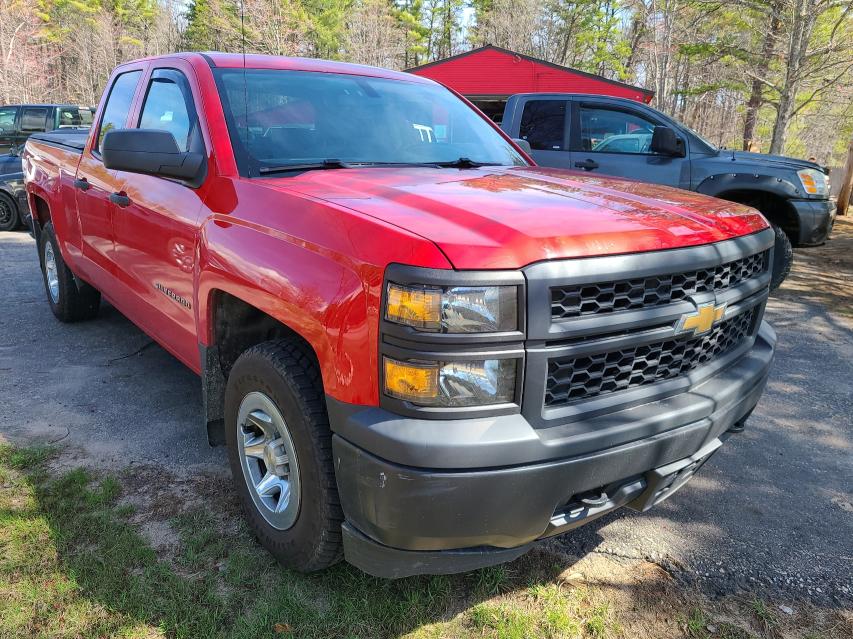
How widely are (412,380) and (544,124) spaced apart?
6.32 metres

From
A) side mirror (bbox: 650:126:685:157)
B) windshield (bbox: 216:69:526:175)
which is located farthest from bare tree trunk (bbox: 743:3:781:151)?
windshield (bbox: 216:69:526:175)

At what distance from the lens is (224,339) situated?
8.54 ft

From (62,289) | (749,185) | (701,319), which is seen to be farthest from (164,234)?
(749,185)

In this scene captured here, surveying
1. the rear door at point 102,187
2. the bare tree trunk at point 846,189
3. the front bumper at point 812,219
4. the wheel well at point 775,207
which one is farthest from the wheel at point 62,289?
the bare tree trunk at point 846,189

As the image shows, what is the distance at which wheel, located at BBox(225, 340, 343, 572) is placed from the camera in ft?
6.47

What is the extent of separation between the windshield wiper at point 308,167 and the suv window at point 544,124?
196 inches

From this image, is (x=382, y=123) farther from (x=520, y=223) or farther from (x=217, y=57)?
(x=520, y=223)

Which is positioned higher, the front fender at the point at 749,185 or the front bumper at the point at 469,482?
the front fender at the point at 749,185

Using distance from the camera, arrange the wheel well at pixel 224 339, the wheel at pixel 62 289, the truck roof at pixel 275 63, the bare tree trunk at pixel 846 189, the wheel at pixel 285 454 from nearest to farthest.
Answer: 1. the wheel at pixel 285 454
2. the wheel well at pixel 224 339
3. the truck roof at pixel 275 63
4. the wheel at pixel 62 289
5. the bare tree trunk at pixel 846 189

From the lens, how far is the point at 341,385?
1812mm

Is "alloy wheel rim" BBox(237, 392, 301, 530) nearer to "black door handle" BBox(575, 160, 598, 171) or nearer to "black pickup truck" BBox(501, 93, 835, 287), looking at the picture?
"black pickup truck" BBox(501, 93, 835, 287)

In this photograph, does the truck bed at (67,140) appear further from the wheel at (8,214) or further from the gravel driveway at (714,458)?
the wheel at (8,214)

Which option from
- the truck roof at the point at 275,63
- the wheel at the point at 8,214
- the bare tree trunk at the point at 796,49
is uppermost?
the bare tree trunk at the point at 796,49

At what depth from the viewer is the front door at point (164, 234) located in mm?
2721
